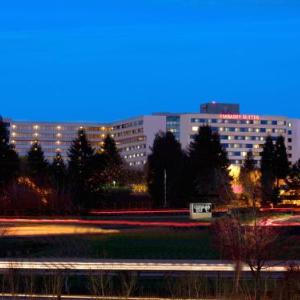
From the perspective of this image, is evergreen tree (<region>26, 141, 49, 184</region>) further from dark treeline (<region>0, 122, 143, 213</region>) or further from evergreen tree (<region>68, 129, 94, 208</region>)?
evergreen tree (<region>68, 129, 94, 208</region>)

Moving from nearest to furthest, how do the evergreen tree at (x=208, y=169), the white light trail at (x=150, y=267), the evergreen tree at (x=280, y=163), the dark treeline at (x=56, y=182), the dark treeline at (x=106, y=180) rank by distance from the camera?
1. the white light trail at (x=150, y=267)
2. the dark treeline at (x=56, y=182)
3. the dark treeline at (x=106, y=180)
4. the evergreen tree at (x=208, y=169)
5. the evergreen tree at (x=280, y=163)

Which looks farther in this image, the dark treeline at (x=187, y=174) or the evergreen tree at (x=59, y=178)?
the dark treeline at (x=187, y=174)

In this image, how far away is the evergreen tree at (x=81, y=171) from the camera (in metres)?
67.3

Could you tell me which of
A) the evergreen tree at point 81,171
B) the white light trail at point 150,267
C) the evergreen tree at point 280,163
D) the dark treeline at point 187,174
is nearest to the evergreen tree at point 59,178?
the evergreen tree at point 81,171

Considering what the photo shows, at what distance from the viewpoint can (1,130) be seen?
71.8 m

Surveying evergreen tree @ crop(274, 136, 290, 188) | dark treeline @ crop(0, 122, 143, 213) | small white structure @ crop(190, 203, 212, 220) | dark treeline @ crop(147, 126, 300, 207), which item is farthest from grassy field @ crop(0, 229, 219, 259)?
evergreen tree @ crop(274, 136, 290, 188)

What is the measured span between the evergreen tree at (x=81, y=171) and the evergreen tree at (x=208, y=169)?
35.3 feet

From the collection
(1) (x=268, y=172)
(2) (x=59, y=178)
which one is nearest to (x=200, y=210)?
(2) (x=59, y=178)

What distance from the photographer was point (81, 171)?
71.1 m

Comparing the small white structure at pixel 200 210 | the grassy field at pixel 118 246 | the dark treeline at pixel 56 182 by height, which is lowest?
the grassy field at pixel 118 246

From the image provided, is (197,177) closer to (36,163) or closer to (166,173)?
(166,173)

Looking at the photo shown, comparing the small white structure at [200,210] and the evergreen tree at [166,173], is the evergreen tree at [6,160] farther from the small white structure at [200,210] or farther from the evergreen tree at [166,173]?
the small white structure at [200,210]

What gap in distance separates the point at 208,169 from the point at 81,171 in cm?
1533

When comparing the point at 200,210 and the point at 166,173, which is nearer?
the point at 200,210
